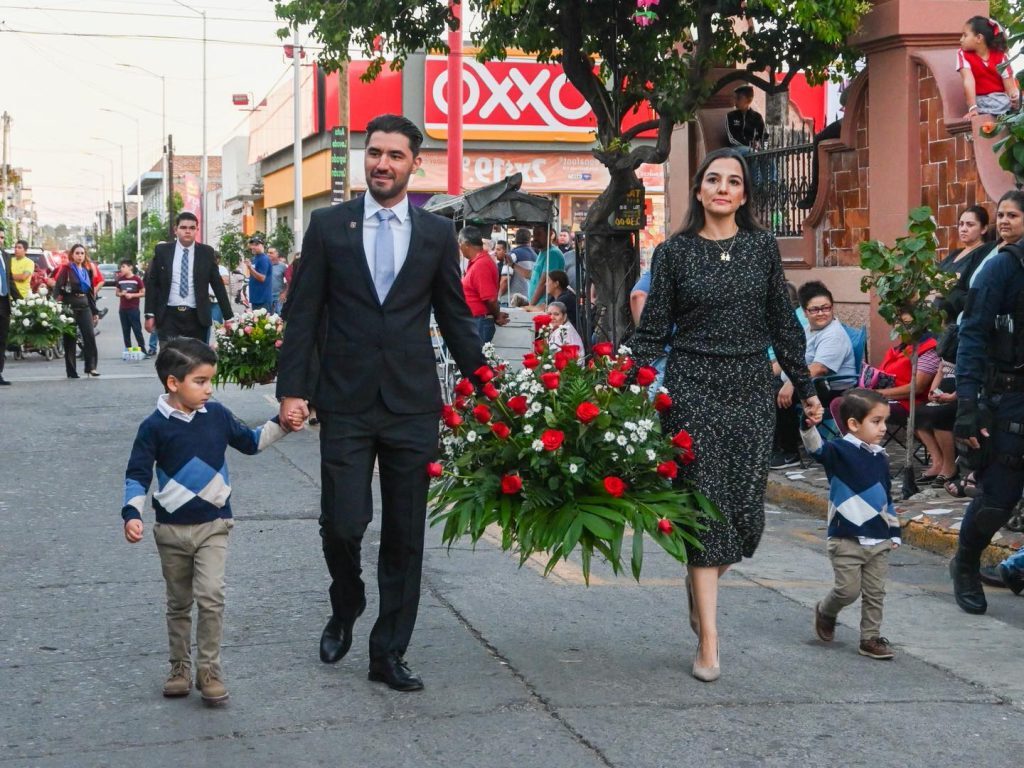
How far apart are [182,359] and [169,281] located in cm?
793

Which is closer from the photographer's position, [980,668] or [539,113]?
[980,668]

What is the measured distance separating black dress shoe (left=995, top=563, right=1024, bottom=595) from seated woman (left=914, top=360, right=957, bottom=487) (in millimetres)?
2653

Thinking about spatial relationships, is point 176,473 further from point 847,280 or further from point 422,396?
point 847,280

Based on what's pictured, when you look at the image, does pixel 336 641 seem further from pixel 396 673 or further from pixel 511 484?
pixel 511 484

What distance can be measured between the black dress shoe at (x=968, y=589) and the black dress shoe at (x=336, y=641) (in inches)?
121

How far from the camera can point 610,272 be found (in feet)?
55.1

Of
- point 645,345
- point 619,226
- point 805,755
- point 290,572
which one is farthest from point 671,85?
point 805,755

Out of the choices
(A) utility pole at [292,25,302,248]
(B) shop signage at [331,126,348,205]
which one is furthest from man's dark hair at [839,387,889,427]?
(A) utility pole at [292,25,302,248]

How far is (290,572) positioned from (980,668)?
345cm

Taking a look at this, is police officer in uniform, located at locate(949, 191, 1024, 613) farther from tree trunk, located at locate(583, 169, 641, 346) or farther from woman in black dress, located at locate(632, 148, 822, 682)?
tree trunk, located at locate(583, 169, 641, 346)

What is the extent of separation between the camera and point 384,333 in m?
5.28

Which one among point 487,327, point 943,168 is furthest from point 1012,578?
point 487,327

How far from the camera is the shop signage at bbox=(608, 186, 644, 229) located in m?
16.5

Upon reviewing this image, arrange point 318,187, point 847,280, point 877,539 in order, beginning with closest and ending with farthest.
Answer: point 877,539 → point 847,280 → point 318,187
